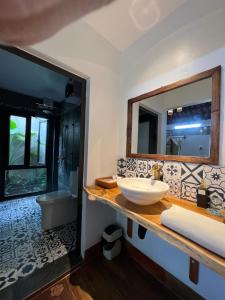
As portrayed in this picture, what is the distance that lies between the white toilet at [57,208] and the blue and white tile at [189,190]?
59.7 inches

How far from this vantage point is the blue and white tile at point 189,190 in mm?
1100

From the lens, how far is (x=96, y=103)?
153 cm

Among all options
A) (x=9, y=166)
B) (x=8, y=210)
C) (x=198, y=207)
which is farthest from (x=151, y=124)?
(x=9, y=166)

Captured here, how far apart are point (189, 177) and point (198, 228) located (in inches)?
20.3

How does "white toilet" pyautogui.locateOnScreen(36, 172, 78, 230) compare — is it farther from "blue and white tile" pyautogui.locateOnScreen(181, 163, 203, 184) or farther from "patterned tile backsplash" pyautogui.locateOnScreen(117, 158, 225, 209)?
"blue and white tile" pyautogui.locateOnScreen(181, 163, 203, 184)

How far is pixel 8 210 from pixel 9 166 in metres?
0.90

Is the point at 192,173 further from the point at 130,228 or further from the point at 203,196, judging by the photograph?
the point at 130,228

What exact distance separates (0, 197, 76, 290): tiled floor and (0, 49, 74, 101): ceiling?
2.18 m

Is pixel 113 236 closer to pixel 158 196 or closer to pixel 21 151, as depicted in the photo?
pixel 158 196

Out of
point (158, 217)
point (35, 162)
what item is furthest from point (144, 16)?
point (35, 162)

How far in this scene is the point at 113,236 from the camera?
A: 1530mm

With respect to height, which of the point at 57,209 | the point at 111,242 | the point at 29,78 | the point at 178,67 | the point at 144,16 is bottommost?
the point at 111,242

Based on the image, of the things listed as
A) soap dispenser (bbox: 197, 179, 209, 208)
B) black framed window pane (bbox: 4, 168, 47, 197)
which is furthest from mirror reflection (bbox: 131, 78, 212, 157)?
black framed window pane (bbox: 4, 168, 47, 197)

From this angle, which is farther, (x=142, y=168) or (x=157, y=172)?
(x=142, y=168)
